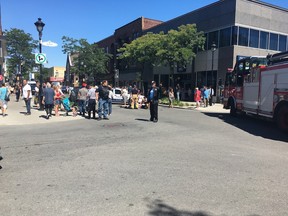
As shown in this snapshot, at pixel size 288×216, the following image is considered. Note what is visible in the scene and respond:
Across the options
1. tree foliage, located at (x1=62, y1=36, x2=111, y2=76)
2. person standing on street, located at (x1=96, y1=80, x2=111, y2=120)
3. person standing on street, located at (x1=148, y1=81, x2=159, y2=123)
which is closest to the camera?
person standing on street, located at (x1=148, y1=81, x2=159, y2=123)

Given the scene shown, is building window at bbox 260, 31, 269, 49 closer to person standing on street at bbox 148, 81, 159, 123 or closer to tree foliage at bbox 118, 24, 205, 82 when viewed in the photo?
tree foliage at bbox 118, 24, 205, 82

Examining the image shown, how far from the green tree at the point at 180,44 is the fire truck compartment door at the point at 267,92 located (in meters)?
16.8

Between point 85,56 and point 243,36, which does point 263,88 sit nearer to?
point 243,36

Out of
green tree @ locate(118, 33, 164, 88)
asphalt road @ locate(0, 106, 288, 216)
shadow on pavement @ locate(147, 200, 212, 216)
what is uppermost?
green tree @ locate(118, 33, 164, 88)

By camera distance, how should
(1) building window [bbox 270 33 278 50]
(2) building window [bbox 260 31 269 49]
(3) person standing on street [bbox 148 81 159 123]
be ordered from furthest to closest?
(1) building window [bbox 270 33 278 50] → (2) building window [bbox 260 31 269 49] → (3) person standing on street [bbox 148 81 159 123]

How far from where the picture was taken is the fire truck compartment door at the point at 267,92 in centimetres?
1204

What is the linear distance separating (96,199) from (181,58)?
87.3 ft

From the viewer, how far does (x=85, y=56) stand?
1871 inches

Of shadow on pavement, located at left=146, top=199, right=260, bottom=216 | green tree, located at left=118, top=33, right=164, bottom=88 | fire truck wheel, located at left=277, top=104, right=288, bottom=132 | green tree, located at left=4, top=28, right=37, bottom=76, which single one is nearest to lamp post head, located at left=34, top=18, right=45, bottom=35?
fire truck wheel, located at left=277, top=104, right=288, bottom=132

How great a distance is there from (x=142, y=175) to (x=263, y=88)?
348 inches

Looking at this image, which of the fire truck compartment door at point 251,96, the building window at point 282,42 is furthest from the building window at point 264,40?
the fire truck compartment door at point 251,96

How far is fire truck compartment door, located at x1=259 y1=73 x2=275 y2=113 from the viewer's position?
12039 mm

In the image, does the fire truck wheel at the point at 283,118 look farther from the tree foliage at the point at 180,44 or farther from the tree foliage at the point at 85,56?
the tree foliage at the point at 85,56

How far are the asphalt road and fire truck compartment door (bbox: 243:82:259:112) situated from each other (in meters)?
3.39
